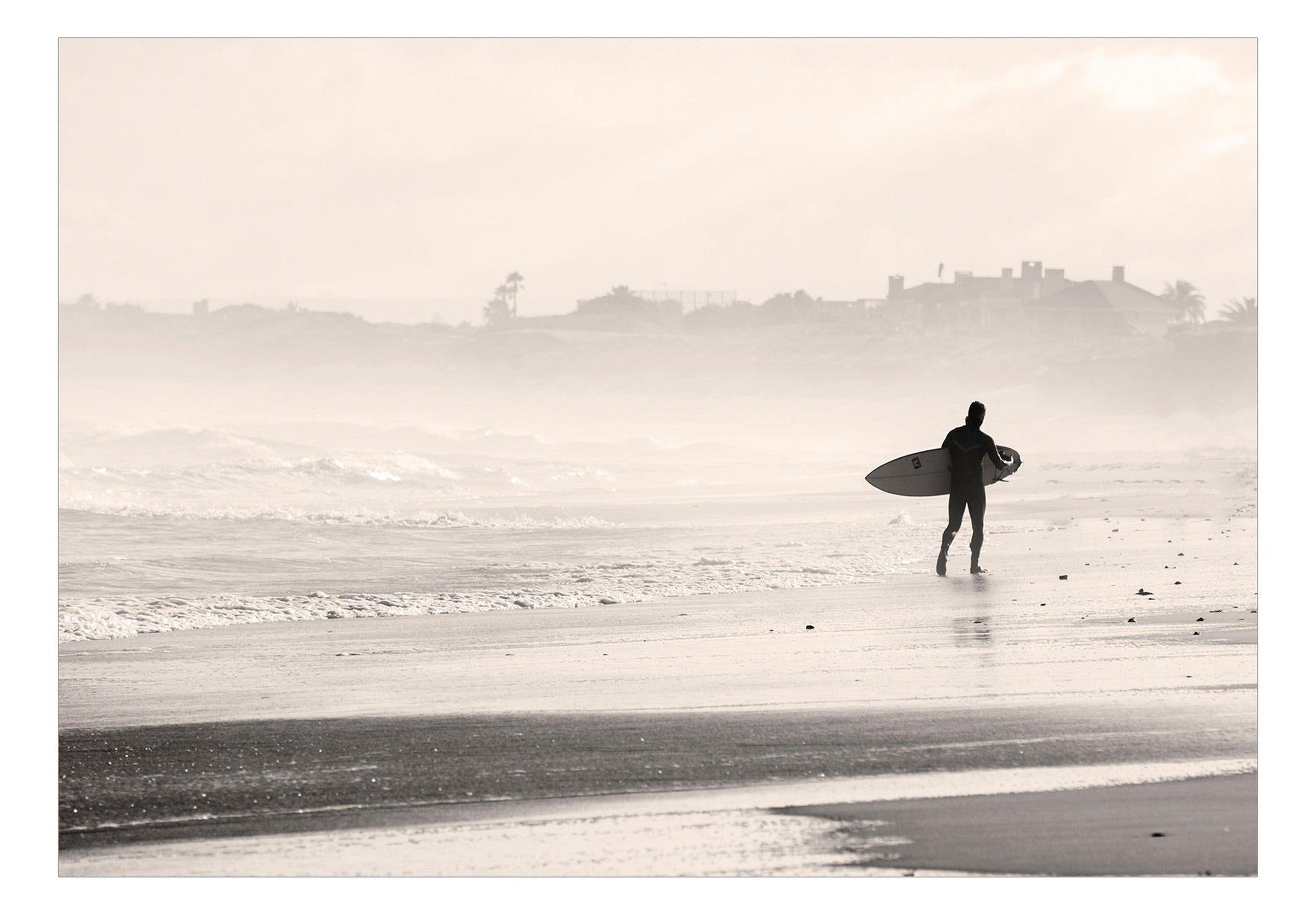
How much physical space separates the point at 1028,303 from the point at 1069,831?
20.8 meters

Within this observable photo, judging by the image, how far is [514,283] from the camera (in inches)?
864

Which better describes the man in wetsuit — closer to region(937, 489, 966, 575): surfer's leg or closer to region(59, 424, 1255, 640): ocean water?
region(937, 489, 966, 575): surfer's leg

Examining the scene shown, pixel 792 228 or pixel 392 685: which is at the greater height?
pixel 792 228

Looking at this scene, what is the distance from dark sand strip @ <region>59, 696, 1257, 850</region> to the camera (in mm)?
4367

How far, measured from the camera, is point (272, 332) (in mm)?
27547

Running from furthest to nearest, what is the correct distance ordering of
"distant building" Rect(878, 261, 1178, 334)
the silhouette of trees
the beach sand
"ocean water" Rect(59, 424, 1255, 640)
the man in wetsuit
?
1. "distant building" Rect(878, 261, 1178, 334)
2. the silhouette of trees
3. "ocean water" Rect(59, 424, 1255, 640)
4. the man in wetsuit
5. the beach sand

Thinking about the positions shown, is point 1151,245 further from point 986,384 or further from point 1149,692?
point 986,384

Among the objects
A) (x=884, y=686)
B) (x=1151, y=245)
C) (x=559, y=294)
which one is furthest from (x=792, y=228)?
(x=884, y=686)

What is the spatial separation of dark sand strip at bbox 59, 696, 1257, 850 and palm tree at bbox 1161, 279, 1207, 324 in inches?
500

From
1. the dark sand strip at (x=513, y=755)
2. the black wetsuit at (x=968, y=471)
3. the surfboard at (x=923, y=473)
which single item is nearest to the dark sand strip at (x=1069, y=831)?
the dark sand strip at (x=513, y=755)

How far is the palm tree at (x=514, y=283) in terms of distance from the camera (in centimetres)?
2086

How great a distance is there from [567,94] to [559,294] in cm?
1666

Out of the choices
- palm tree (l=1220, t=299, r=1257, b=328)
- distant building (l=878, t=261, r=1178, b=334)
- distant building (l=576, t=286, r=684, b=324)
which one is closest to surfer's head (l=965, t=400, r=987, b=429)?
palm tree (l=1220, t=299, r=1257, b=328)

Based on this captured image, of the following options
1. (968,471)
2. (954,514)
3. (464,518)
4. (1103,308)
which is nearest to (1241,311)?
(1103,308)
